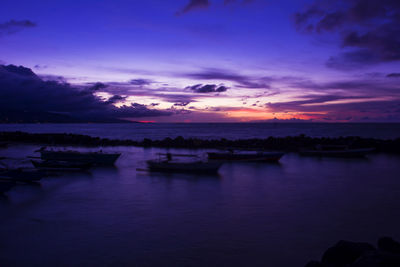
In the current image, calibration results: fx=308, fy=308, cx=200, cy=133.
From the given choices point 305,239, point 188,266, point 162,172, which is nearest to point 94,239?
point 188,266

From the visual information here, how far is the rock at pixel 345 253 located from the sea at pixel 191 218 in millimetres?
1270

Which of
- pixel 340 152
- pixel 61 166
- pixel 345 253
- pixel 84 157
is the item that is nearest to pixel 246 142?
pixel 340 152

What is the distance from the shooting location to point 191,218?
11.4 metres

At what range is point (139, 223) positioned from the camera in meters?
10.8

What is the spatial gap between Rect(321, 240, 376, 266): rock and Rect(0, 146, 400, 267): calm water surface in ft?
4.02

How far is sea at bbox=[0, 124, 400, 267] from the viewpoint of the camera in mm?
8281

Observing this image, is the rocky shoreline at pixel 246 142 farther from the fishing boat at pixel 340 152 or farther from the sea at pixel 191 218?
the sea at pixel 191 218

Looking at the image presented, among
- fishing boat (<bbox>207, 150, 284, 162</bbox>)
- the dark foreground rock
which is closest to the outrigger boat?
fishing boat (<bbox>207, 150, 284, 162</bbox>)

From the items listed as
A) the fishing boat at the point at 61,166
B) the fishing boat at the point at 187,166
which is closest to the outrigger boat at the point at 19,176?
the fishing boat at the point at 61,166

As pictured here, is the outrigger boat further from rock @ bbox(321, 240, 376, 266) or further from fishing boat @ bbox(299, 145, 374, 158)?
fishing boat @ bbox(299, 145, 374, 158)

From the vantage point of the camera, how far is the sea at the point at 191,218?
8281 mm

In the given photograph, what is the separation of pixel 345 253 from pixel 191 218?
5.90 metres

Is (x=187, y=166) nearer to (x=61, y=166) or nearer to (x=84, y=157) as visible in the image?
(x=61, y=166)

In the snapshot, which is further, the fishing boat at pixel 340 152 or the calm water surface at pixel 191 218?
the fishing boat at pixel 340 152
